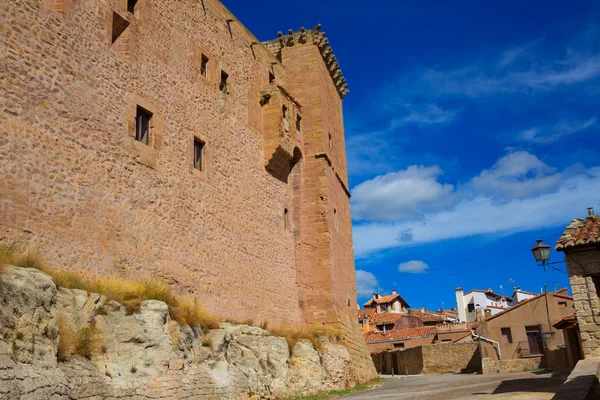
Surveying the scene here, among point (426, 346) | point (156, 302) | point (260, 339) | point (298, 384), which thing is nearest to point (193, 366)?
point (156, 302)

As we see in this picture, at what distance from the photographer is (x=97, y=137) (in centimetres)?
1170

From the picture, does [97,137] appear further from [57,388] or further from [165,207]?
[57,388]

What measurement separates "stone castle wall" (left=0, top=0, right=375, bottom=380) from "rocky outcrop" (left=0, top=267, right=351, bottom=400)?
1.21 metres

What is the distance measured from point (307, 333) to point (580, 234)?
27.4 feet

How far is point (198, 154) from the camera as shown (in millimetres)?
15352

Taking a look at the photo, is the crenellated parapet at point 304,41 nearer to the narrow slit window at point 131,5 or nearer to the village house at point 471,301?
the narrow slit window at point 131,5

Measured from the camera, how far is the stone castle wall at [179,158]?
10406mm

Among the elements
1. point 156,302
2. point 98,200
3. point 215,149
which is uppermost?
point 215,149

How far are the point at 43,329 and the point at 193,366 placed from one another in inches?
146

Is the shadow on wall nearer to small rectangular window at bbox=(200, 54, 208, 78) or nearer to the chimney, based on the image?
small rectangular window at bbox=(200, 54, 208, 78)

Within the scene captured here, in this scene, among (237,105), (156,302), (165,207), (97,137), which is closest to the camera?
(156,302)

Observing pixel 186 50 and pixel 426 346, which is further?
pixel 426 346

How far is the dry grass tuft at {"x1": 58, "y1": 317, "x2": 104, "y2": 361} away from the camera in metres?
8.78

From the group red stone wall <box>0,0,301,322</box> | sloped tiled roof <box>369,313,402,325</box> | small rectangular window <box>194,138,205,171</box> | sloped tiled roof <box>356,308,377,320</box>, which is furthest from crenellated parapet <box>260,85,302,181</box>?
sloped tiled roof <box>356,308,377,320</box>
